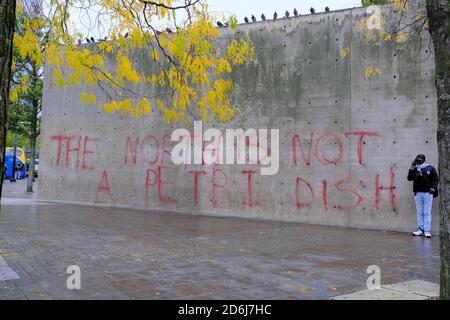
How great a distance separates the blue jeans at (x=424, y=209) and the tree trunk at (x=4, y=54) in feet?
26.5

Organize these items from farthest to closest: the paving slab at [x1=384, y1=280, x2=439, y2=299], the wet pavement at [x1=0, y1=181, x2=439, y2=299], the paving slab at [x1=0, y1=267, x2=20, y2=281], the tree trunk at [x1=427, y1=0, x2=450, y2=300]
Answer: the paving slab at [x1=0, y1=267, x2=20, y2=281] < the wet pavement at [x1=0, y1=181, x2=439, y2=299] < the paving slab at [x1=384, y1=280, x2=439, y2=299] < the tree trunk at [x1=427, y1=0, x2=450, y2=300]

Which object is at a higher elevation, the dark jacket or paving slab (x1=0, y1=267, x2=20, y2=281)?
the dark jacket

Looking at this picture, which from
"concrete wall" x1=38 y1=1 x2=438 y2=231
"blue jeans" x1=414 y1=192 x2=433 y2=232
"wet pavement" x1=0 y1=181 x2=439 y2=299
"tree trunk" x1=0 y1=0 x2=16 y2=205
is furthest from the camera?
"concrete wall" x1=38 y1=1 x2=438 y2=231

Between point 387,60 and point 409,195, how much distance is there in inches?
123

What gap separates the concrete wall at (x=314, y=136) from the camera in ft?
33.2

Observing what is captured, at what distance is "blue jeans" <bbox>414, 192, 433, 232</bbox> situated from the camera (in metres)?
9.20

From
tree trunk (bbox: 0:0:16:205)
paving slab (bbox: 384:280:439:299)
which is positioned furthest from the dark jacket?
tree trunk (bbox: 0:0:16:205)

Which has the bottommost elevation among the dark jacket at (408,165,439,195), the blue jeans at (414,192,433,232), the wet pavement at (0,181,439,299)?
the wet pavement at (0,181,439,299)

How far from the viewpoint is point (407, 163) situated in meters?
10.0

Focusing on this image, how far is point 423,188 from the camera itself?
9.14 m

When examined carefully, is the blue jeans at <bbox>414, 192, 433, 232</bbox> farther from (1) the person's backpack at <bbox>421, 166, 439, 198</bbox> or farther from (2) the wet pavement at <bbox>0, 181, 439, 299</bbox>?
(2) the wet pavement at <bbox>0, 181, 439, 299</bbox>

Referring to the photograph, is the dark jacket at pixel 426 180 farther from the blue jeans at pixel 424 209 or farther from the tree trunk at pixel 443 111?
the tree trunk at pixel 443 111

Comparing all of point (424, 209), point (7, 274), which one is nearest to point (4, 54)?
point (7, 274)
